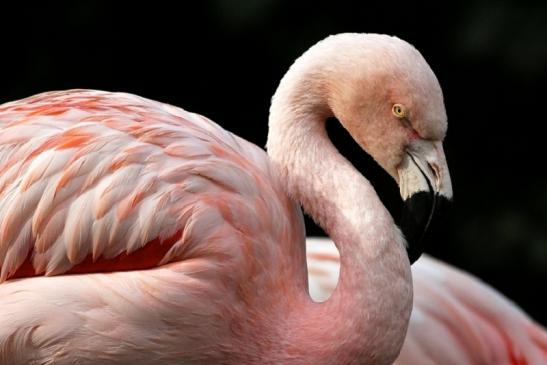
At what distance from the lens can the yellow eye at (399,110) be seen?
2.96m

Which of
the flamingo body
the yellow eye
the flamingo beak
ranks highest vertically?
the yellow eye

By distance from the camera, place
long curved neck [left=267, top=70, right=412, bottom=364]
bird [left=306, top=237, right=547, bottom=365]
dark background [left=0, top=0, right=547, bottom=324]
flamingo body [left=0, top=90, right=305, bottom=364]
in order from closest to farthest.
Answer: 1. flamingo body [left=0, top=90, right=305, bottom=364]
2. long curved neck [left=267, top=70, right=412, bottom=364]
3. bird [left=306, top=237, right=547, bottom=365]
4. dark background [left=0, top=0, right=547, bottom=324]

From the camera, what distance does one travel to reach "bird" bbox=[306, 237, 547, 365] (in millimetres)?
4000

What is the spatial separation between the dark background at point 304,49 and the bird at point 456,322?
2177 mm

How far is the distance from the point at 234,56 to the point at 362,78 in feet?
12.1

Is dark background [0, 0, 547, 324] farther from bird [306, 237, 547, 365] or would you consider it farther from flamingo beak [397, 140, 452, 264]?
flamingo beak [397, 140, 452, 264]

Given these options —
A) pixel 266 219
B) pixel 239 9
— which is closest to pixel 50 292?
pixel 266 219

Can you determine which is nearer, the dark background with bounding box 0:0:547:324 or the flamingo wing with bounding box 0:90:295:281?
the flamingo wing with bounding box 0:90:295:281

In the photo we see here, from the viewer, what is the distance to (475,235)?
21.7ft

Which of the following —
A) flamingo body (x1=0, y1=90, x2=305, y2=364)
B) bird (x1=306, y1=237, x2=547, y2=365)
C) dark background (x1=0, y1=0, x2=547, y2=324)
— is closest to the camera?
→ flamingo body (x1=0, y1=90, x2=305, y2=364)

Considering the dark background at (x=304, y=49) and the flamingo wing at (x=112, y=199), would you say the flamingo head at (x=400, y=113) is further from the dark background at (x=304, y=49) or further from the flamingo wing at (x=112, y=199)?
the dark background at (x=304, y=49)

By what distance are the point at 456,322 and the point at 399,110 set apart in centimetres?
133

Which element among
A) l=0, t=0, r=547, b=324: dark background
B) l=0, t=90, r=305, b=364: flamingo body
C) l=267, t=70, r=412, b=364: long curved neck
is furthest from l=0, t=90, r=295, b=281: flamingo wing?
l=0, t=0, r=547, b=324: dark background

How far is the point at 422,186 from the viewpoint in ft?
9.70
